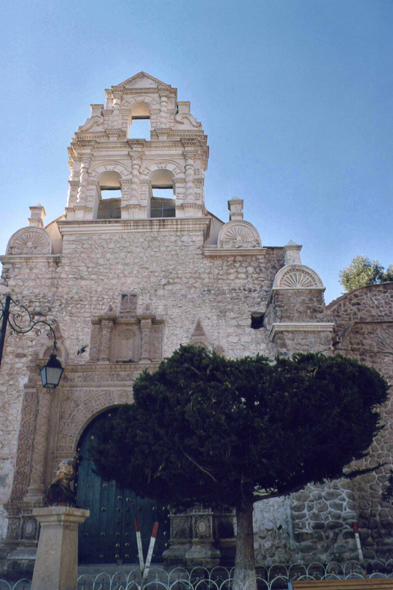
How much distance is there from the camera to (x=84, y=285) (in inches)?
385

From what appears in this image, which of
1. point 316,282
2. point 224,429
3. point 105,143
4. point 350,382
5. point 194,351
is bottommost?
point 224,429

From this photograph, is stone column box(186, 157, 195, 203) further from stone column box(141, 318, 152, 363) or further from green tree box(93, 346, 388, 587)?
green tree box(93, 346, 388, 587)

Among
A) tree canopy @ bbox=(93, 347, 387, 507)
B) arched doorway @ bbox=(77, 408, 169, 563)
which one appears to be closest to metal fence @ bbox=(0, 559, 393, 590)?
arched doorway @ bbox=(77, 408, 169, 563)

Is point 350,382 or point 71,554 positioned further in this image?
point 350,382

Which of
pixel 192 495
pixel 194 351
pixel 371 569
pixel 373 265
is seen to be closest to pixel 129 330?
pixel 194 351

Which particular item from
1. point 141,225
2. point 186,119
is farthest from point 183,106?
point 141,225

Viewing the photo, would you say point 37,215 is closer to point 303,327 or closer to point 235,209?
point 235,209

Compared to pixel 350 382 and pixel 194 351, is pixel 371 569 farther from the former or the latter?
pixel 194 351

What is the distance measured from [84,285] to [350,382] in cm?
559

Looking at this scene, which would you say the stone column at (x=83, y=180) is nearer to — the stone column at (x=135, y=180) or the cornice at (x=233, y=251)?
the stone column at (x=135, y=180)

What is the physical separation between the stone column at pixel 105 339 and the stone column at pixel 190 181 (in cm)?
324

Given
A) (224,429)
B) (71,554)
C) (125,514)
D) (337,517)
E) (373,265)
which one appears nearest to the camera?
(71,554)

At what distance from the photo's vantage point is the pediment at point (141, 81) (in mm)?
12305

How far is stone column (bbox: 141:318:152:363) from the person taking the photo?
8922mm
